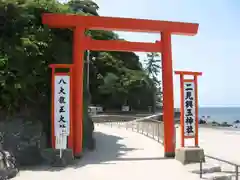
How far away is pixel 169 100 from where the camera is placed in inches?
457

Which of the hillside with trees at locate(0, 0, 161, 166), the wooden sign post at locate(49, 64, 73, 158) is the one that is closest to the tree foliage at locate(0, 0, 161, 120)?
the hillside with trees at locate(0, 0, 161, 166)

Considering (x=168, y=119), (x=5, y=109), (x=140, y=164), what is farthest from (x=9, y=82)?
(x=168, y=119)

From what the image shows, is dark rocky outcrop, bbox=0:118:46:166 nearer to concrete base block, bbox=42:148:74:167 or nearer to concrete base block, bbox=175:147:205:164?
concrete base block, bbox=42:148:74:167

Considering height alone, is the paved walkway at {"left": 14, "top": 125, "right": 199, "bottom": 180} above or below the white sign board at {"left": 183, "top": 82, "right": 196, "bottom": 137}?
below

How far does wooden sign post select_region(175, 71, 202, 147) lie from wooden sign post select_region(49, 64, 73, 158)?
3947 mm

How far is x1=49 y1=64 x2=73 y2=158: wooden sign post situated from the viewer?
1010 centimetres

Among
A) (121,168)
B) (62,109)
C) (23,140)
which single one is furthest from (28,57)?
(121,168)

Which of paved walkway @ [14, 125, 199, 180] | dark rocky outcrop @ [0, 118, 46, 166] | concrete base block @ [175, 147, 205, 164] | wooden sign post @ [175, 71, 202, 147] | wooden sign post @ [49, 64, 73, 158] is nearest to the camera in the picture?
paved walkway @ [14, 125, 199, 180]

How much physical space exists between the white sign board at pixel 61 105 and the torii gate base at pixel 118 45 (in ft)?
2.04

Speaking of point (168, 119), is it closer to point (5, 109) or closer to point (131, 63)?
point (5, 109)

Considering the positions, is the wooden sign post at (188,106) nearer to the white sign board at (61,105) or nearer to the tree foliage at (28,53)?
the white sign board at (61,105)

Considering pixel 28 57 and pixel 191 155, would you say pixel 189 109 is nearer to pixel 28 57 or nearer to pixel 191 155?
pixel 191 155

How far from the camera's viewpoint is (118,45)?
1162 centimetres

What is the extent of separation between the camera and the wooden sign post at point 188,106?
10.8 m
